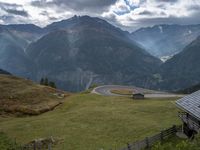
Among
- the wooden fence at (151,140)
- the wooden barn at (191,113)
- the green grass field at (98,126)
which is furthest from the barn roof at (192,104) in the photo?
the green grass field at (98,126)

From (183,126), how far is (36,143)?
23.9m

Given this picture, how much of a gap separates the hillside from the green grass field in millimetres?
7544

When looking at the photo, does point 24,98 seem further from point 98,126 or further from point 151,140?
point 151,140

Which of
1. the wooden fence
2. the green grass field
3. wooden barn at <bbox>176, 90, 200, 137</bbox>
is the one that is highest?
wooden barn at <bbox>176, 90, 200, 137</bbox>

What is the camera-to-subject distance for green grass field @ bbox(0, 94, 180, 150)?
58294 mm

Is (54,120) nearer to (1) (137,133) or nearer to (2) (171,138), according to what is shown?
(1) (137,133)

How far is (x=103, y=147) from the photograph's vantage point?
53.8 m

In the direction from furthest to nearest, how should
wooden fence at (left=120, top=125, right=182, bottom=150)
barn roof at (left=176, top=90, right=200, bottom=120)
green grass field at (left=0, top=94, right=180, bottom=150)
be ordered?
1. green grass field at (left=0, top=94, right=180, bottom=150)
2. barn roof at (left=176, top=90, right=200, bottom=120)
3. wooden fence at (left=120, top=125, right=182, bottom=150)

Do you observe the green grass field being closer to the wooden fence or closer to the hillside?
the wooden fence

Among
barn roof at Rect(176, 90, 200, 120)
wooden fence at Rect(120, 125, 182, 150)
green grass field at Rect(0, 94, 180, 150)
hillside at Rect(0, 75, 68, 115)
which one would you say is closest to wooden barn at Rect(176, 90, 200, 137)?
barn roof at Rect(176, 90, 200, 120)

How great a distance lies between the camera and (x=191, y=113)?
4691cm

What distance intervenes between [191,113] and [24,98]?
74.1 meters

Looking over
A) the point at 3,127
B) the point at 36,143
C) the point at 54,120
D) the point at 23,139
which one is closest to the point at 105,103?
the point at 54,120

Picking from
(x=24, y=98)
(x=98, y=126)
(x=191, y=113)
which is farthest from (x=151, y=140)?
(x=24, y=98)
